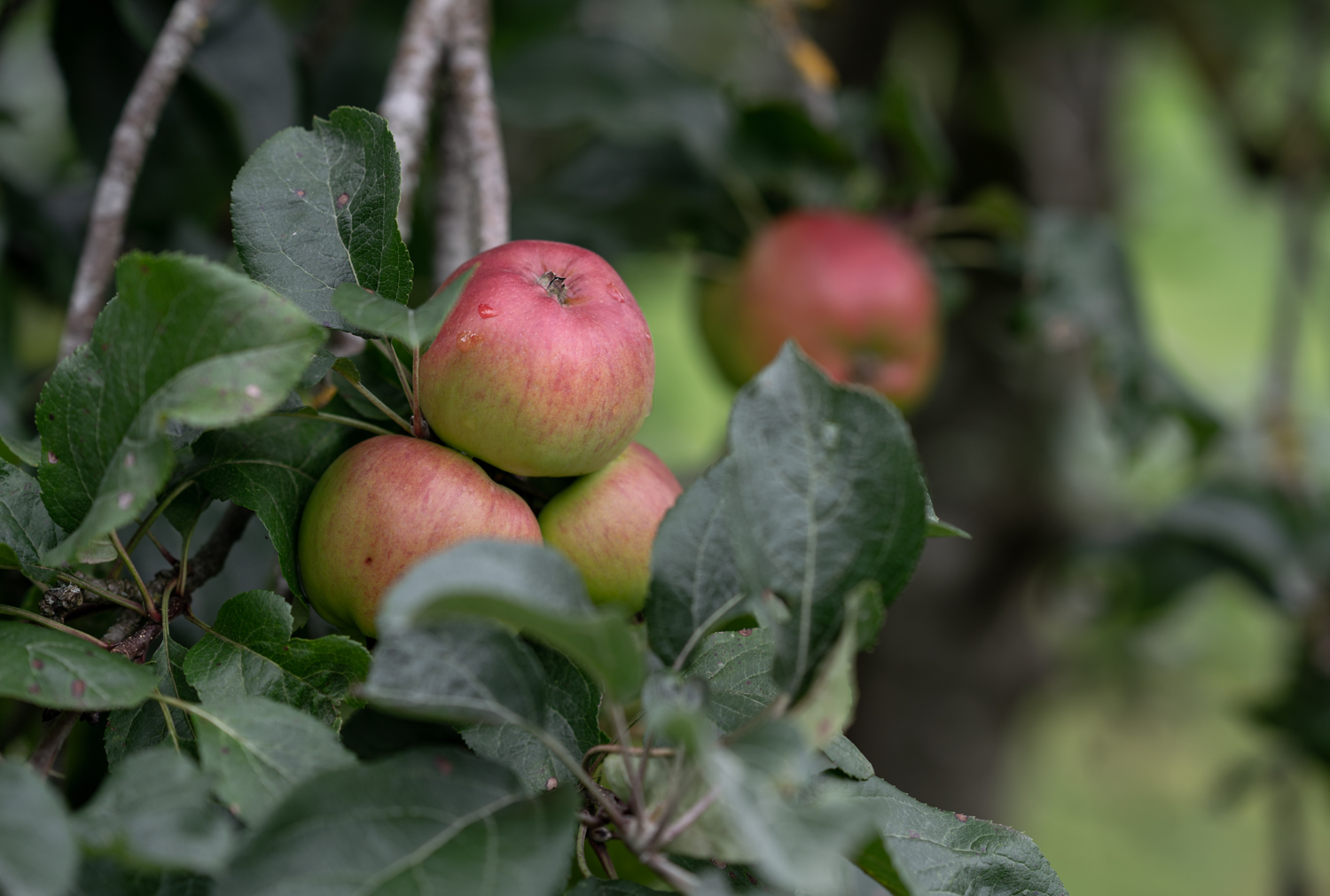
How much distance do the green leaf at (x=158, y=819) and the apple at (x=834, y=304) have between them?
27.8 inches

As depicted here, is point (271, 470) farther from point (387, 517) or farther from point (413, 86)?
point (413, 86)

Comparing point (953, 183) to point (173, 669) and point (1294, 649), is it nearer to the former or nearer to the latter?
point (1294, 649)

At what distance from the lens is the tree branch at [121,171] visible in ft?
1.73

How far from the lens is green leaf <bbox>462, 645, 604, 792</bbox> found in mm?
378

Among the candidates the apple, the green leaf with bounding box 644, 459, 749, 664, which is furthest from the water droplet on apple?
the apple

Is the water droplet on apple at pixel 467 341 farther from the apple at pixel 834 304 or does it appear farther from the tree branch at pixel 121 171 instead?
the apple at pixel 834 304

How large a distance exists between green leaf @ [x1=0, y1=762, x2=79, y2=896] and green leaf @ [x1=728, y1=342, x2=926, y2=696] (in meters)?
0.21

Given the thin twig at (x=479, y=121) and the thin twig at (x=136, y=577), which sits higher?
the thin twig at (x=479, y=121)

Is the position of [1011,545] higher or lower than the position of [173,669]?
lower

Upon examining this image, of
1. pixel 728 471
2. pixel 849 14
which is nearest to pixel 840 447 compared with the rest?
pixel 728 471

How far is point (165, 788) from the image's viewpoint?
0.29m

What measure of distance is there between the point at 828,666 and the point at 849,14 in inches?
56.1

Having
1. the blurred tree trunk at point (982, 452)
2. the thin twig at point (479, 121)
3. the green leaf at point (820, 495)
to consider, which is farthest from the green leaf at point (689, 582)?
the blurred tree trunk at point (982, 452)

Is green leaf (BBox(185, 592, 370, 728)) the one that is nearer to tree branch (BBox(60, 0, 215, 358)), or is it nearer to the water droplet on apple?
the water droplet on apple
